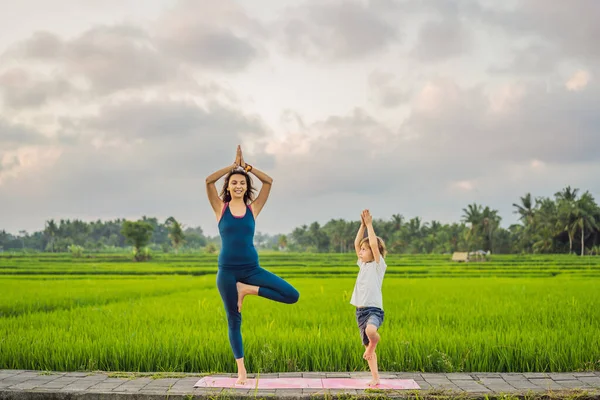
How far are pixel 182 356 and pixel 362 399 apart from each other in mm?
2454

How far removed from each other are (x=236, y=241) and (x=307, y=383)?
1381 mm

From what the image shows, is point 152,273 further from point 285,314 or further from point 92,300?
point 285,314

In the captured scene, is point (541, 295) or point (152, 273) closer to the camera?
point (541, 295)

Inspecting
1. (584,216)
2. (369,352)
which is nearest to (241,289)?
(369,352)

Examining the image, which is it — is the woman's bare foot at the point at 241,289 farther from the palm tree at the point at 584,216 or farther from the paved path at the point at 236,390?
the palm tree at the point at 584,216

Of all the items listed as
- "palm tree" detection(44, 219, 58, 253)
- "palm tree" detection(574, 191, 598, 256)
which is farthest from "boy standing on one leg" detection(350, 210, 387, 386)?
"palm tree" detection(44, 219, 58, 253)

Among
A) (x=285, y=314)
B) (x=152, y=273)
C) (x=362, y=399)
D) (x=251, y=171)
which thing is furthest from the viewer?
(x=152, y=273)

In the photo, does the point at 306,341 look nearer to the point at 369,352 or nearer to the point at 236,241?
the point at 369,352

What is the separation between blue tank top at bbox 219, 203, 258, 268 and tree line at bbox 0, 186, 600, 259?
166ft

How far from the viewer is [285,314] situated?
9391 mm

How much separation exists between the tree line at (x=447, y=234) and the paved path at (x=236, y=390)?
4937 centimetres

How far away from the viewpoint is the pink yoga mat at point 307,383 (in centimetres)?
457

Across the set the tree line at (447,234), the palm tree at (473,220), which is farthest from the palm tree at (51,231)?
the palm tree at (473,220)

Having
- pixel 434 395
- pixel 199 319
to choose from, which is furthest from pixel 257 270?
pixel 199 319
